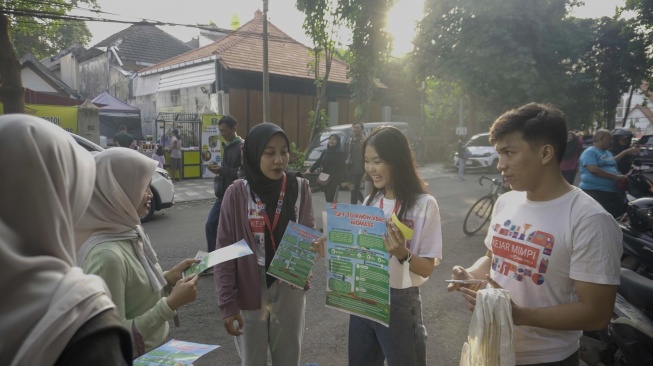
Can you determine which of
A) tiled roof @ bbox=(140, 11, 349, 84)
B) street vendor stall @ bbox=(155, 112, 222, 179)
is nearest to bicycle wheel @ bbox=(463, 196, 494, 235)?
street vendor stall @ bbox=(155, 112, 222, 179)

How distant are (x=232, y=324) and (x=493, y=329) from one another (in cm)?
129

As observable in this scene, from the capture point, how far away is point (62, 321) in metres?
0.84

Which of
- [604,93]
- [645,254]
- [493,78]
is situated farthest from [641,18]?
[645,254]

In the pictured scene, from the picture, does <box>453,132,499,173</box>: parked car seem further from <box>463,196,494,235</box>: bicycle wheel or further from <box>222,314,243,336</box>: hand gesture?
<box>222,314,243,336</box>: hand gesture

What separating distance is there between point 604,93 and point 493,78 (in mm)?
7472

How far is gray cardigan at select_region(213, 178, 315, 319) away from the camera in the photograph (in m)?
2.23

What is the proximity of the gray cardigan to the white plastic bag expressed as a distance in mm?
1183

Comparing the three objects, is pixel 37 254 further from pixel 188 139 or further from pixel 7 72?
pixel 188 139

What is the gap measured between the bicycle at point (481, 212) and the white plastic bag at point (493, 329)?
5904mm

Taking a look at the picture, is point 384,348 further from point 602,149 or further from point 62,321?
point 602,149

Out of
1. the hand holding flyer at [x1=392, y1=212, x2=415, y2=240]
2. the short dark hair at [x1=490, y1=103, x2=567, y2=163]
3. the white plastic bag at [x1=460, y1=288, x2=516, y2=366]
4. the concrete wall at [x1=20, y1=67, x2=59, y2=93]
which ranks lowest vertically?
the white plastic bag at [x1=460, y1=288, x2=516, y2=366]

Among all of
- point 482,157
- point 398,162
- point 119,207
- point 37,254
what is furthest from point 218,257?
point 482,157

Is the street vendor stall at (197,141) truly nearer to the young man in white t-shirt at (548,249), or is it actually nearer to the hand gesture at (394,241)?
the hand gesture at (394,241)

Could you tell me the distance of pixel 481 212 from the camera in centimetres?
730
